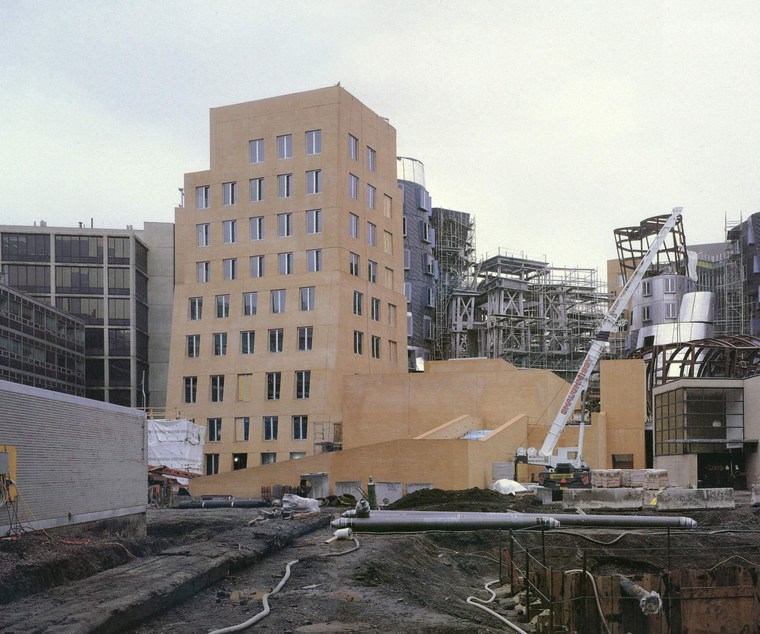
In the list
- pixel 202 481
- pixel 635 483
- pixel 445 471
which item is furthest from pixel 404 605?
pixel 202 481

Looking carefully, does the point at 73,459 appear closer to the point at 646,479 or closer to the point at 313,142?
the point at 646,479

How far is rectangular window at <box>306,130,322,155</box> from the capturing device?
61156mm

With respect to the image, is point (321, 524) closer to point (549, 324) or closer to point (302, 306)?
point (302, 306)

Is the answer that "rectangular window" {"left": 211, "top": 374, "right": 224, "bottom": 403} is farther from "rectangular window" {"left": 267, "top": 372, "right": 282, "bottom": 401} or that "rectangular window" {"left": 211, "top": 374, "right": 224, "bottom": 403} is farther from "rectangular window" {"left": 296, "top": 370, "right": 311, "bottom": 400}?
"rectangular window" {"left": 296, "top": 370, "right": 311, "bottom": 400}

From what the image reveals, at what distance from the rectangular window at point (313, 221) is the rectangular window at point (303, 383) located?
10116mm

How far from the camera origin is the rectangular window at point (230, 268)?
63.0m

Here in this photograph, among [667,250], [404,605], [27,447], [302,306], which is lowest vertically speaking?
[404,605]

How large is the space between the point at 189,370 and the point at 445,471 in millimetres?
24572

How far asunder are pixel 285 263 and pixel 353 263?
191 inches

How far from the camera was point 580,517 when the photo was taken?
26078 mm

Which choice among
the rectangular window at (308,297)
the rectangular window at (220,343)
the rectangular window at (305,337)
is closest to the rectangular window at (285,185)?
the rectangular window at (308,297)

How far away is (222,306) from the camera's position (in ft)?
206

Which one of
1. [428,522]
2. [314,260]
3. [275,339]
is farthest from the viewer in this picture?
[314,260]

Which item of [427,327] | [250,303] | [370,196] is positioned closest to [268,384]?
[250,303]
